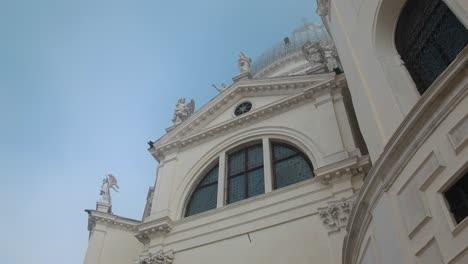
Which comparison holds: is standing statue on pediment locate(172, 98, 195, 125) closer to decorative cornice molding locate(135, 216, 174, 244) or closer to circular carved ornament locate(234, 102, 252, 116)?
circular carved ornament locate(234, 102, 252, 116)

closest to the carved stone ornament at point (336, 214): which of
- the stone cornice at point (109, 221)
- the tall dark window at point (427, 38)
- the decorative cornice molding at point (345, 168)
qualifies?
the decorative cornice molding at point (345, 168)

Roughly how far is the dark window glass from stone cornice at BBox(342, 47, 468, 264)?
0.71m

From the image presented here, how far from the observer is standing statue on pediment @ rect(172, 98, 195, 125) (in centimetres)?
1892

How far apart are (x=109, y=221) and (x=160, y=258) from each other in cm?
689

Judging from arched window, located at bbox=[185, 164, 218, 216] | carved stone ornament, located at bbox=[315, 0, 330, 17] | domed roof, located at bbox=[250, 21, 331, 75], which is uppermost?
domed roof, located at bbox=[250, 21, 331, 75]

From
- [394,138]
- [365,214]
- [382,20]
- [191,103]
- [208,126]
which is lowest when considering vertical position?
[365,214]

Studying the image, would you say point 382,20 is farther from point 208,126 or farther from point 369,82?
point 208,126

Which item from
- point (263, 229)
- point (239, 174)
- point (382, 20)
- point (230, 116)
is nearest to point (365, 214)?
point (382, 20)

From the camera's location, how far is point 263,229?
12289 mm

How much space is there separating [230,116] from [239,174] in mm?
3081

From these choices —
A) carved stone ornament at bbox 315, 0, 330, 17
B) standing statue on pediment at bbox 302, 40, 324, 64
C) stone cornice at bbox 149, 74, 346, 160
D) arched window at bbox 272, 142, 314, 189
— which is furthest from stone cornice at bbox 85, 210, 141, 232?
carved stone ornament at bbox 315, 0, 330, 17

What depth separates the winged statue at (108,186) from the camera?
20.6 m

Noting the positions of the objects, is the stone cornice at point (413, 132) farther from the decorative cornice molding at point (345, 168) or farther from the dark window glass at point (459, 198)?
the decorative cornice molding at point (345, 168)

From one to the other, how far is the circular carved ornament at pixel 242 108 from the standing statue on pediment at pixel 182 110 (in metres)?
2.85
